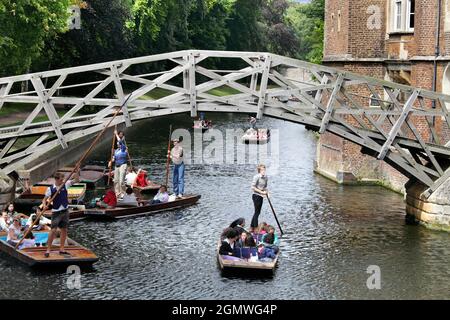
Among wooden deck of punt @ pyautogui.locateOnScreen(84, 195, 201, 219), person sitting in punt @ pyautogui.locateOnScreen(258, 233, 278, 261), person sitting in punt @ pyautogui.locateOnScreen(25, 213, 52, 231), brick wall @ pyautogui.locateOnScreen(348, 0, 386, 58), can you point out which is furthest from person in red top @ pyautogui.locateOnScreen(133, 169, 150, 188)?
person sitting in punt @ pyautogui.locateOnScreen(258, 233, 278, 261)

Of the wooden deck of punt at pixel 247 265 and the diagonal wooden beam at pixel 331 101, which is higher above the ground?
the diagonal wooden beam at pixel 331 101

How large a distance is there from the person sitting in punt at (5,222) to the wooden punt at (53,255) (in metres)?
1.11

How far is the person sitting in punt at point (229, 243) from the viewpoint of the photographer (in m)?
21.9

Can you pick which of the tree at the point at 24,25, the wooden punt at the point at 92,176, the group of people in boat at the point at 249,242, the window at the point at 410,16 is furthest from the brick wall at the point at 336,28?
the group of people in boat at the point at 249,242

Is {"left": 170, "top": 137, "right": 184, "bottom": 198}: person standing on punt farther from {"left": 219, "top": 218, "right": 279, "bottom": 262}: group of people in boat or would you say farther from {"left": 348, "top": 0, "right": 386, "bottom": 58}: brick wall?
{"left": 219, "top": 218, "right": 279, "bottom": 262}: group of people in boat

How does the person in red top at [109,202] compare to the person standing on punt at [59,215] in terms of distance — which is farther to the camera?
the person in red top at [109,202]

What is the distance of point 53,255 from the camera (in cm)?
2158

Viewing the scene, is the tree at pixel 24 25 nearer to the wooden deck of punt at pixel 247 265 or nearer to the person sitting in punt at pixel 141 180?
the person sitting in punt at pixel 141 180

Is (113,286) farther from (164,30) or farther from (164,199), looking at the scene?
(164,30)

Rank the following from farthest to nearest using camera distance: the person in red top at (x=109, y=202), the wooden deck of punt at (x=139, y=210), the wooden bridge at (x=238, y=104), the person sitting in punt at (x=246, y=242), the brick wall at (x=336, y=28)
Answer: the brick wall at (x=336, y=28) → the person in red top at (x=109, y=202) → the wooden deck of punt at (x=139, y=210) → the wooden bridge at (x=238, y=104) → the person sitting in punt at (x=246, y=242)

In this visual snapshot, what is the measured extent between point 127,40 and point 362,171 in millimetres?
27076

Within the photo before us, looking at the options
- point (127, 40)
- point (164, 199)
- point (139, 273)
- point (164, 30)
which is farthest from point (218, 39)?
point (139, 273)

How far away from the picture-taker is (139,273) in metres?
21.5

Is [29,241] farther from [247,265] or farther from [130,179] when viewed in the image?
[130,179]
